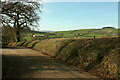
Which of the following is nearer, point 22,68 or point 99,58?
point 99,58

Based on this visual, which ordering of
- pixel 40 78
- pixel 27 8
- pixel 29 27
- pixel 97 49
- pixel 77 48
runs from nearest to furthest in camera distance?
pixel 40 78 < pixel 97 49 < pixel 77 48 < pixel 27 8 < pixel 29 27

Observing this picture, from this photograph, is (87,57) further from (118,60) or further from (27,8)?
(27,8)

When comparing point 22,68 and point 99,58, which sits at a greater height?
point 99,58

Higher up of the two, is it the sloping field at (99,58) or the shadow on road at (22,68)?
the sloping field at (99,58)

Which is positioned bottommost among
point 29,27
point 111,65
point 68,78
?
point 68,78

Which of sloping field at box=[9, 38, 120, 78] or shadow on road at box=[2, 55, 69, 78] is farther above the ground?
sloping field at box=[9, 38, 120, 78]

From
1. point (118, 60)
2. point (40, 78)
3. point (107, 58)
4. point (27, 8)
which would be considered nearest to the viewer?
point (40, 78)

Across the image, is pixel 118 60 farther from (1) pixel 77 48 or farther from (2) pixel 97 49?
(1) pixel 77 48

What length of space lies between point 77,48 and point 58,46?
155 inches

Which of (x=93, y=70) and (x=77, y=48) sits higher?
(x=77, y=48)

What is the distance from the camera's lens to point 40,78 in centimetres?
589

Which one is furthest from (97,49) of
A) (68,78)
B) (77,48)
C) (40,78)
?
(40,78)

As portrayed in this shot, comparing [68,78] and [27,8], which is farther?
[27,8]

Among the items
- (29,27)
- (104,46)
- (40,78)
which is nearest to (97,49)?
(104,46)
